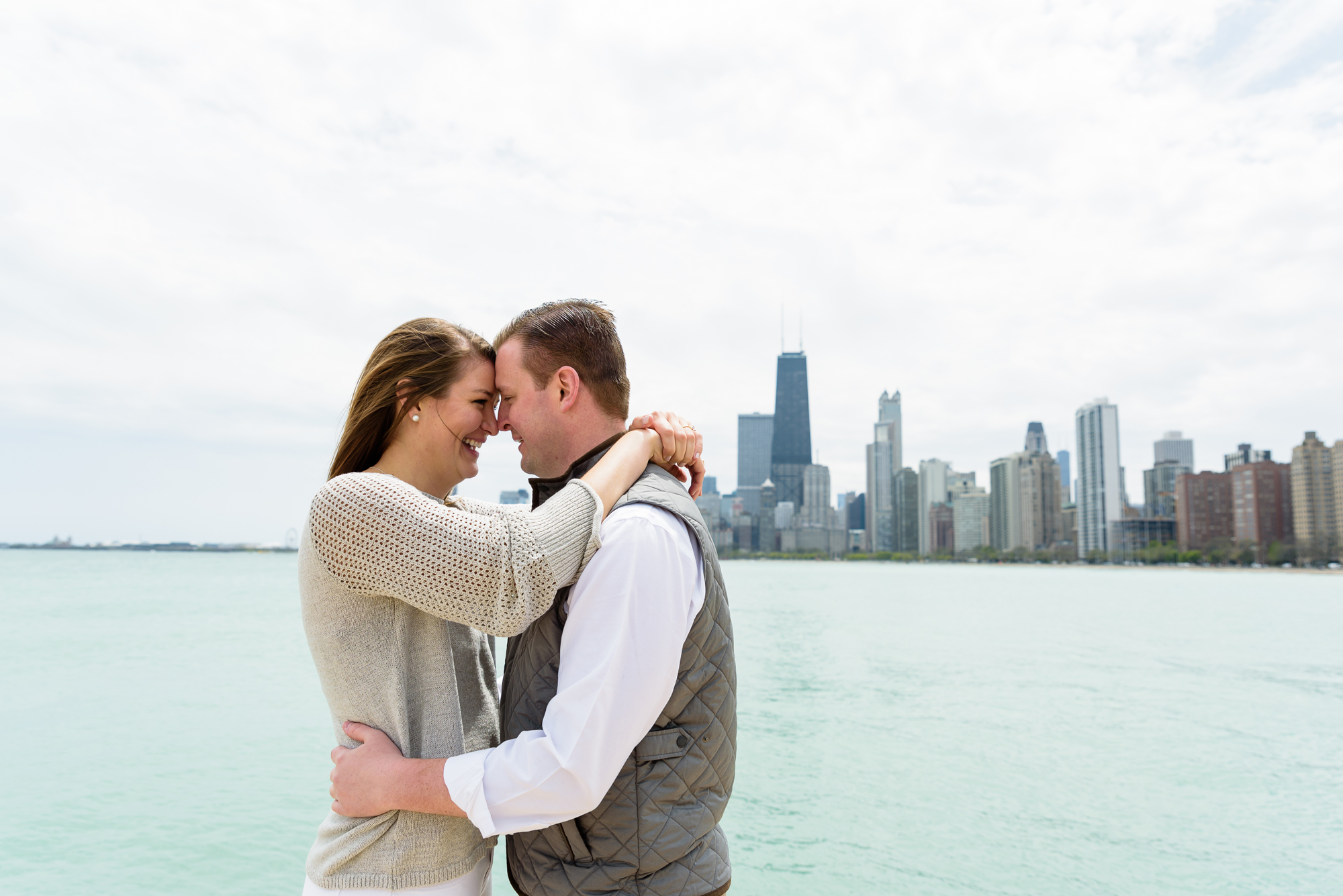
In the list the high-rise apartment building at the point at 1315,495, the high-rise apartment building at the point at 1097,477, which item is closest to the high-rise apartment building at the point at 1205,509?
the high-rise apartment building at the point at 1315,495

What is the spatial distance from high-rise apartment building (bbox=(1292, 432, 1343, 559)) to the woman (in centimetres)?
12845

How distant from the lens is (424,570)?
184 centimetres

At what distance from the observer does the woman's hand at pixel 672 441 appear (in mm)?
2451

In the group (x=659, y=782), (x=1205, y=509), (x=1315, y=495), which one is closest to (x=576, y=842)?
(x=659, y=782)

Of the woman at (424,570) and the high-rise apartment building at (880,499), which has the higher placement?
the high-rise apartment building at (880,499)

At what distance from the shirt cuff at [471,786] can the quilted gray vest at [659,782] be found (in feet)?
0.62

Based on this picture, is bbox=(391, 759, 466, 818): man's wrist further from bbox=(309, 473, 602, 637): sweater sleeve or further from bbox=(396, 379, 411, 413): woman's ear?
bbox=(396, 379, 411, 413): woman's ear

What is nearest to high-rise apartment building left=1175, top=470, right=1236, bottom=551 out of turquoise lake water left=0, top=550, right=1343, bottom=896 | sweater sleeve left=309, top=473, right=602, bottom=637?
turquoise lake water left=0, top=550, right=1343, bottom=896

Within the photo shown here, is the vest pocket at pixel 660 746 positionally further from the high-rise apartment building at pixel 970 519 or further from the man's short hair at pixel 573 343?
the high-rise apartment building at pixel 970 519

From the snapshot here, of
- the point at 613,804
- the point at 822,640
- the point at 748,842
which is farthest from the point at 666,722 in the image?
the point at 822,640

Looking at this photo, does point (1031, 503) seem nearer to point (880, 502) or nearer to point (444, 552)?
point (880, 502)

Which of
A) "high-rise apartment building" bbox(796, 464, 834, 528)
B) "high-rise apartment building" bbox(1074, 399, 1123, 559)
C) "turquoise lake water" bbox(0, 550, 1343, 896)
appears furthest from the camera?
"high-rise apartment building" bbox(796, 464, 834, 528)

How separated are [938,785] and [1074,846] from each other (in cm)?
214

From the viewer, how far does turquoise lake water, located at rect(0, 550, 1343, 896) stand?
830 centimetres
